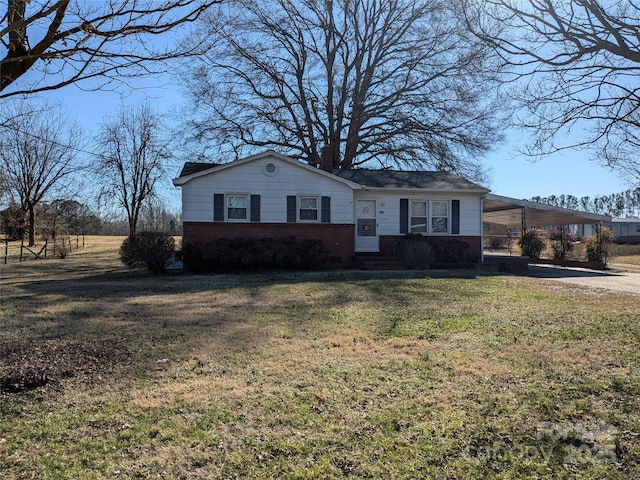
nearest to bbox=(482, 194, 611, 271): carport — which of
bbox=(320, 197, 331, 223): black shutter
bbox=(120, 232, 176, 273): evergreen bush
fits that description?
bbox=(320, 197, 331, 223): black shutter

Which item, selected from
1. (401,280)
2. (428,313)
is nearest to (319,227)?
(401,280)

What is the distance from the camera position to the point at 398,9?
2533 cm

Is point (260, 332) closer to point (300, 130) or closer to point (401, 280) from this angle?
point (401, 280)

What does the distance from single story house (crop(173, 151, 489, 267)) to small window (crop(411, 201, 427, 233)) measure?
4cm

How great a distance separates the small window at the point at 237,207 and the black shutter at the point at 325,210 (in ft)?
9.25

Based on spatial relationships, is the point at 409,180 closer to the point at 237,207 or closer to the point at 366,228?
the point at 366,228

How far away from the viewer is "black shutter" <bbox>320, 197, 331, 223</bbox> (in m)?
17.2

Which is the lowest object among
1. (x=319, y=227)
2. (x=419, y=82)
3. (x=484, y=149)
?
(x=319, y=227)

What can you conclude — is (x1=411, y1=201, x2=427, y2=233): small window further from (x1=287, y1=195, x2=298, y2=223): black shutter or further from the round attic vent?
the round attic vent

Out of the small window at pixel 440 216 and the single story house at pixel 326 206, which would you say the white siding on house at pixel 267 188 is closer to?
the single story house at pixel 326 206

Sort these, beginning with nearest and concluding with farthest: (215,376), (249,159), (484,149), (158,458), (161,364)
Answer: (158,458), (215,376), (161,364), (249,159), (484,149)

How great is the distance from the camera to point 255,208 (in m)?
16.7

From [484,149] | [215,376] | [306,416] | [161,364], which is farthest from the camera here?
[484,149]

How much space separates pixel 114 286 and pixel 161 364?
7.73 metres
